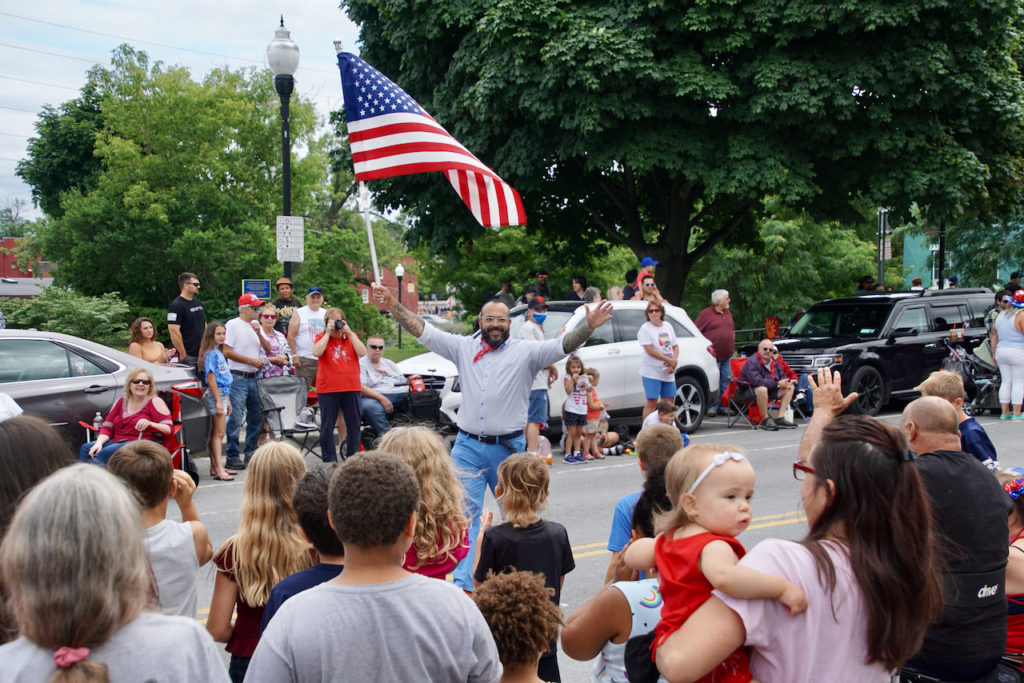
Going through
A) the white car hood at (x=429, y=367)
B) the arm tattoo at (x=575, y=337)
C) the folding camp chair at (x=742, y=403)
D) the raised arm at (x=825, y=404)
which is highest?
the arm tattoo at (x=575, y=337)

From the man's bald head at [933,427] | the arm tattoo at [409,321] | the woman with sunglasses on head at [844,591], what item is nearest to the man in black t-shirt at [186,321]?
the arm tattoo at [409,321]

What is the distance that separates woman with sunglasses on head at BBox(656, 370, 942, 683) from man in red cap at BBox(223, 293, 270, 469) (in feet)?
31.7

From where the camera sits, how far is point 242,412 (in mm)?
11250

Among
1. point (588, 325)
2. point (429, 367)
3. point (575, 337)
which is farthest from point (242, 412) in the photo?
point (588, 325)

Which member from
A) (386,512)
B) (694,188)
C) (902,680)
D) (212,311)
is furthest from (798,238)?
(386,512)

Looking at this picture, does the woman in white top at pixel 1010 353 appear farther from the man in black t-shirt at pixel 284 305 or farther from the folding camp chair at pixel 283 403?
the man in black t-shirt at pixel 284 305

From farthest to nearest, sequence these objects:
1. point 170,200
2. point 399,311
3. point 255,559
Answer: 1. point 170,200
2. point 399,311
3. point 255,559

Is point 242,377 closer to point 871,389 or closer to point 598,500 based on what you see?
point 598,500

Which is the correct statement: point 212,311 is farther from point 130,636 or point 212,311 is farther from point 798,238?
point 130,636

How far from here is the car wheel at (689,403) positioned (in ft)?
43.5

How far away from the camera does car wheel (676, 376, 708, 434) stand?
43.5ft

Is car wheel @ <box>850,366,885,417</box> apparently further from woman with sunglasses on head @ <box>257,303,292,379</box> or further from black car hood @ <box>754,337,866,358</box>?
woman with sunglasses on head @ <box>257,303,292,379</box>

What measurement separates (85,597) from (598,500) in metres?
7.55

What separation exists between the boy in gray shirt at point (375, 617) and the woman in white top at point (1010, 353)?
13.9 meters
